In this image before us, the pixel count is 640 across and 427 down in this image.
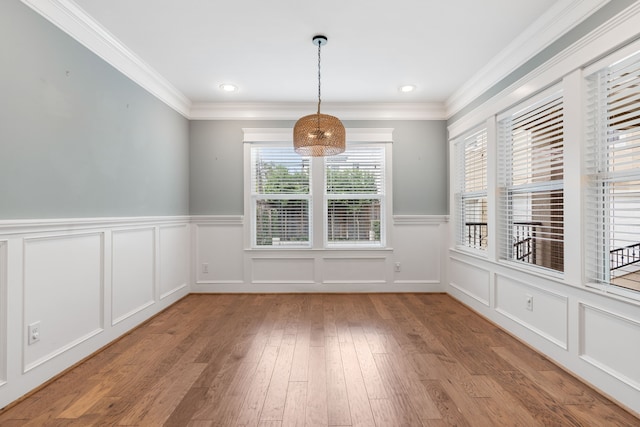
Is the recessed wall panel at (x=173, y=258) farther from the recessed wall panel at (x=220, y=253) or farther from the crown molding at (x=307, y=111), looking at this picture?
the crown molding at (x=307, y=111)

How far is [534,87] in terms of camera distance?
104 inches

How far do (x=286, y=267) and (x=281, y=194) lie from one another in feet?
3.34

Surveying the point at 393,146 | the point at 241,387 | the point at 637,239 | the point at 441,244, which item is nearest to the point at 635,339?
the point at 637,239

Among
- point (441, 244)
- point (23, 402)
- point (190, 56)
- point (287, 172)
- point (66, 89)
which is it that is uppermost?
point (190, 56)

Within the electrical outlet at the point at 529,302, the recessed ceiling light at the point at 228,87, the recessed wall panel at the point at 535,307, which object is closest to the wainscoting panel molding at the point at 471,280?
the recessed wall panel at the point at 535,307

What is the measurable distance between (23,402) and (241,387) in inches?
50.1

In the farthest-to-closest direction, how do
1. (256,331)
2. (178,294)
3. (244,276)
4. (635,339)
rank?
1. (244,276)
2. (178,294)
3. (256,331)
4. (635,339)

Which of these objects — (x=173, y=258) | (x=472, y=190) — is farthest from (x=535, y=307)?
(x=173, y=258)

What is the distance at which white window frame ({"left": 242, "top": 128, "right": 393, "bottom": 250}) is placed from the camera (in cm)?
438

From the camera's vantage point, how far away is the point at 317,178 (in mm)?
4406

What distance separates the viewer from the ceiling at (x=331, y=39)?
2.32m

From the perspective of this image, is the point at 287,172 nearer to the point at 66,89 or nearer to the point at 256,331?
the point at 256,331

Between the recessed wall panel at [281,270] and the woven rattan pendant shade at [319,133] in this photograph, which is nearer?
the woven rattan pendant shade at [319,133]

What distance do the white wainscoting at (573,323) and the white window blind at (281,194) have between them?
235 centimetres
